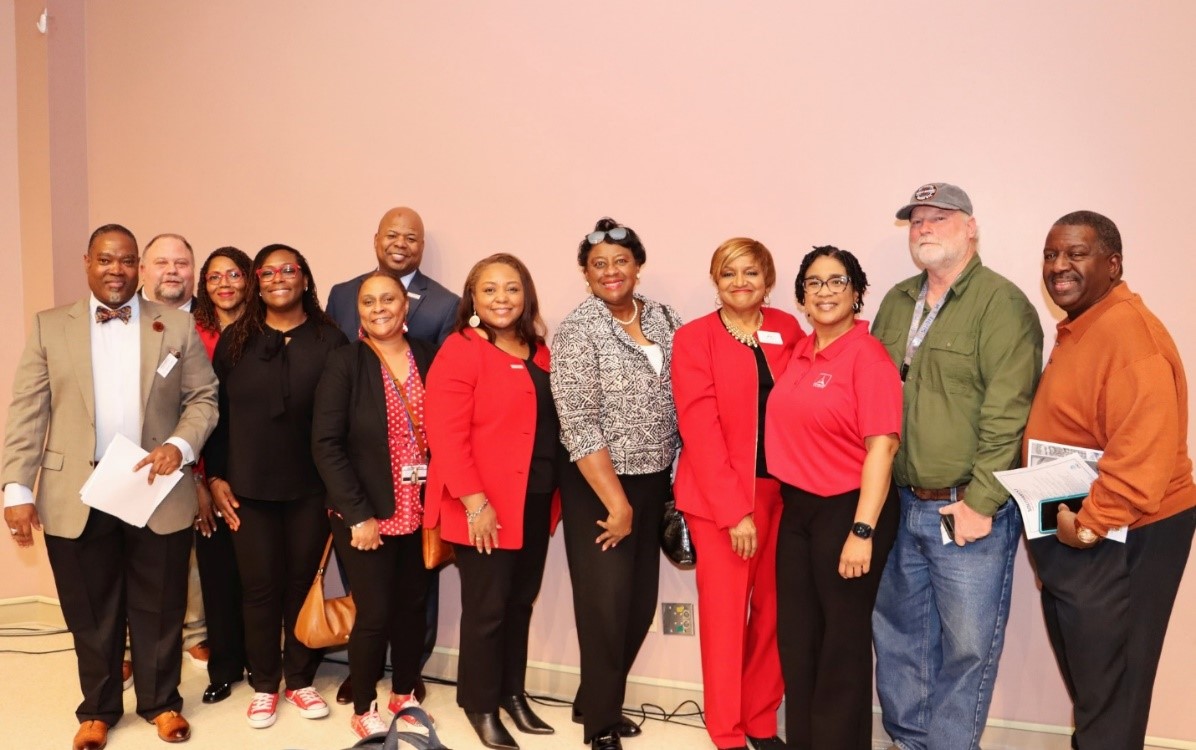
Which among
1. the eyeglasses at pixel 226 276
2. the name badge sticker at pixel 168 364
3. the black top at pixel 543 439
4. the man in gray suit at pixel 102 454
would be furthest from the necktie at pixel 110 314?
the black top at pixel 543 439

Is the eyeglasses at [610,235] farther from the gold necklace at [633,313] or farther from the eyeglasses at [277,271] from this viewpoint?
the eyeglasses at [277,271]

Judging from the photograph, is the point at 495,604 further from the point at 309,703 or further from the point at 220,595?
the point at 220,595

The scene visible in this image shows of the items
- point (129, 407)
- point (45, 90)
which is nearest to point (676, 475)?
point (129, 407)

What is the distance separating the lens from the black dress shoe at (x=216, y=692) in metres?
3.59

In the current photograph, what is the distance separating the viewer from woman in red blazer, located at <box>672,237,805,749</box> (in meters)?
2.89

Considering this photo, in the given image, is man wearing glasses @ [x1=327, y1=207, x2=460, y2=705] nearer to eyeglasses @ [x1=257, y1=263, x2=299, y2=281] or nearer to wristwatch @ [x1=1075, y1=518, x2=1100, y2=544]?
eyeglasses @ [x1=257, y1=263, x2=299, y2=281]

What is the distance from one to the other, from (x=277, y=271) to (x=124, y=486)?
0.93m

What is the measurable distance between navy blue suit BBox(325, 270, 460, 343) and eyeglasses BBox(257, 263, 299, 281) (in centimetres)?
42

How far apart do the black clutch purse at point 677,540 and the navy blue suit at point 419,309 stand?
125cm

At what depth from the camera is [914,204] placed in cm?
289

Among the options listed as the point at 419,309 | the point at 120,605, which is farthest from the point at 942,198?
the point at 120,605

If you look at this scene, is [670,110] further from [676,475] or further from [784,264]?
[676,475]

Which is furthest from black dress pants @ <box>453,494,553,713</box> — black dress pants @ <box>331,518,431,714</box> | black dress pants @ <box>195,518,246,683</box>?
black dress pants @ <box>195,518,246,683</box>

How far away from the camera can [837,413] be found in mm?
2658
